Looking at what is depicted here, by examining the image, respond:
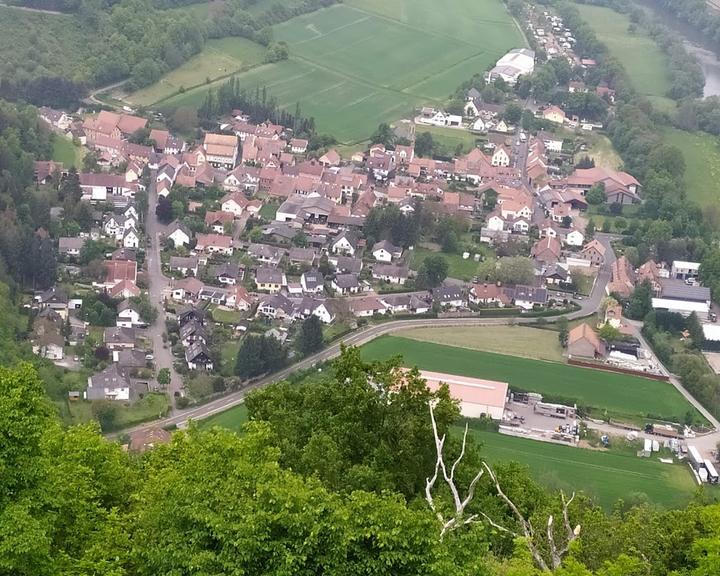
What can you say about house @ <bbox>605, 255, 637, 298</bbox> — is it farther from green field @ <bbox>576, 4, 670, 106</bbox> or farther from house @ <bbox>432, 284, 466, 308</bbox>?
green field @ <bbox>576, 4, 670, 106</bbox>

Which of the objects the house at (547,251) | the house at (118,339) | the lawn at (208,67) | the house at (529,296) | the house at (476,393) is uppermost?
the house at (476,393)

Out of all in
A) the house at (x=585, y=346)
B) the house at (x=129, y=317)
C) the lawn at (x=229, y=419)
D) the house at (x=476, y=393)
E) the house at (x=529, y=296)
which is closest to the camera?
the lawn at (x=229, y=419)

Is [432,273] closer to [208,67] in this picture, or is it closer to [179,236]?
[179,236]

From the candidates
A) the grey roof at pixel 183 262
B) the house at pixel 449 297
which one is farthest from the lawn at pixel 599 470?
the grey roof at pixel 183 262

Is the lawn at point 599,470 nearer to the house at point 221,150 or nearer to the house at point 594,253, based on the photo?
the house at point 594,253

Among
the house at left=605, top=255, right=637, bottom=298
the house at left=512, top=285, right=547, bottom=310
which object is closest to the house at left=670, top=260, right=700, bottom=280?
the house at left=605, top=255, right=637, bottom=298

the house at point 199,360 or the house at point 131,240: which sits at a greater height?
the house at point 199,360
